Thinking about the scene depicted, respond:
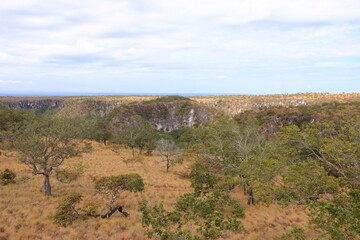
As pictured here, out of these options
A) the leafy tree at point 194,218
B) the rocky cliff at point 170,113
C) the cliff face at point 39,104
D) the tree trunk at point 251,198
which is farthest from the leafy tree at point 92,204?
the cliff face at point 39,104

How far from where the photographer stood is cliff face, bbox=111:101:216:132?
347 feet

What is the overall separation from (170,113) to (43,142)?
9595 cm

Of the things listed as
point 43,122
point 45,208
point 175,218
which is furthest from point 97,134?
point 175,218

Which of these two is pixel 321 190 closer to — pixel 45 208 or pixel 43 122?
pixel 45 208

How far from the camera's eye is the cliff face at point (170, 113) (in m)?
106

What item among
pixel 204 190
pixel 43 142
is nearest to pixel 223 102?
pixel 204 190

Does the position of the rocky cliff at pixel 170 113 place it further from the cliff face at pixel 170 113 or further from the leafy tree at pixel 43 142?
the leafy tree at pixel 43 142

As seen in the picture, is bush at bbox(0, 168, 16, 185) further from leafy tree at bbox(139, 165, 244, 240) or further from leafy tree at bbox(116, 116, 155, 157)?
leafy tree at bbox(116, 116, 155, 157)

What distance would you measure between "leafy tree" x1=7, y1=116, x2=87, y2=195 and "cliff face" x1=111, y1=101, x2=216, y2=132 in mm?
82930

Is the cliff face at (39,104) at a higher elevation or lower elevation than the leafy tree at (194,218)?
higher

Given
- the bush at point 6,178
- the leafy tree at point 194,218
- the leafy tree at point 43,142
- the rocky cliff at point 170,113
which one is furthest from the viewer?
the rocky cliff at point 170,113

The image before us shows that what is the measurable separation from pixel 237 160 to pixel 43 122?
1717 centimetres

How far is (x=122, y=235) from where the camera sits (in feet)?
41.1

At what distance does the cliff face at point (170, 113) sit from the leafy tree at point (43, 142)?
3265 inches
